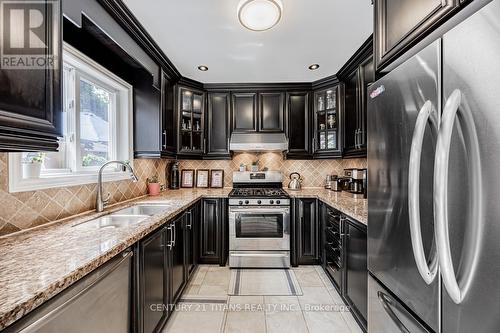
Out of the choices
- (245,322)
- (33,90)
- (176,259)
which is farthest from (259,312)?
(33,90)

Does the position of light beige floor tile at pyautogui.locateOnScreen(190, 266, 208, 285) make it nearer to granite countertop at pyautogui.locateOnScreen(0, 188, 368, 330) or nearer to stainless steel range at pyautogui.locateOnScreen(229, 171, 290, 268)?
stainless steel range at pyautogui.locateOnScreen(229, 171, 290, 268)

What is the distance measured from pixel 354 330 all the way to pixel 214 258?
5.56 ft

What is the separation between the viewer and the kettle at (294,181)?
11.2 ft

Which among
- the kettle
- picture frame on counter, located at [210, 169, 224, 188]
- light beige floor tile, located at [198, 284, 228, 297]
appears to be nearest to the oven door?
→ light beige floor tile, located at [198, 284, 228, 297]

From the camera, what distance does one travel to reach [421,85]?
801mm

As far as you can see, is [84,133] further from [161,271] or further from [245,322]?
[245,322]

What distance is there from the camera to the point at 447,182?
2.19 ft

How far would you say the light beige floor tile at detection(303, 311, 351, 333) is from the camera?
182cm

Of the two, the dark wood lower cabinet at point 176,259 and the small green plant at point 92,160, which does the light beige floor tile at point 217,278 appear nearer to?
the dark wood lower cabinet at point 176,259

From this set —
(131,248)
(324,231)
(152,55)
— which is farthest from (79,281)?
(324,231)

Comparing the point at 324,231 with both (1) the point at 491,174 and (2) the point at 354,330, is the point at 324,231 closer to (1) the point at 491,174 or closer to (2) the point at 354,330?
(2) the point at 354,330

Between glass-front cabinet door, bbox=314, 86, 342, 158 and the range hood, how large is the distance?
1.58 ft

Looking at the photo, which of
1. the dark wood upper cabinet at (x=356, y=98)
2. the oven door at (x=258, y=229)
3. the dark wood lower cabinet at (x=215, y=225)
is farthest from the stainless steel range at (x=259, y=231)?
the dark wood upper cabinet at (x=356, y=98)

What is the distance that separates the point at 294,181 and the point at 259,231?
38.4 inches
